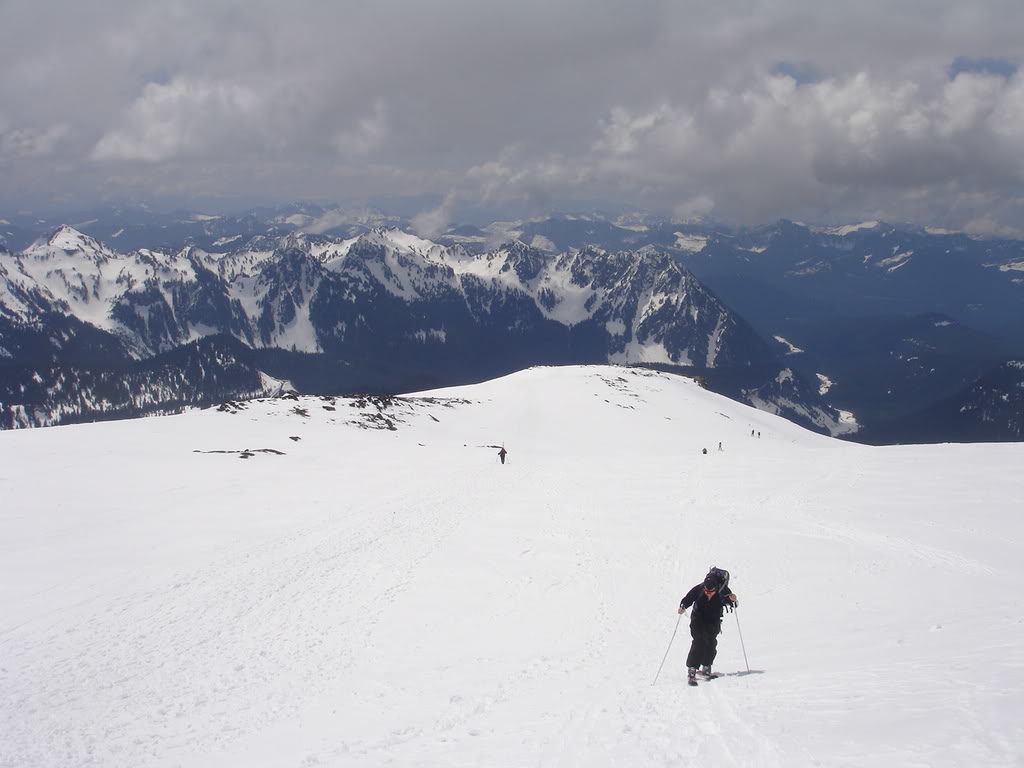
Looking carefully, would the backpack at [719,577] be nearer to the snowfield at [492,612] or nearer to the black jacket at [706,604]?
the black jacket at [706,604]

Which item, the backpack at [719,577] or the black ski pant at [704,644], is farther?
the backpack at [719,577]

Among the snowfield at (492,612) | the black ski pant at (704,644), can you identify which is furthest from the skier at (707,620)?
the snowfield at (492,612)

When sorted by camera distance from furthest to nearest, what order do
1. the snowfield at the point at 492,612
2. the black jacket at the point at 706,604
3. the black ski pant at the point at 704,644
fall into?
the black jacket at the point at 706,604
the black ski pant at the point at 704,644
the snowfield at the point at 492,612

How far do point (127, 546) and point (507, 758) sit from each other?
784 inches

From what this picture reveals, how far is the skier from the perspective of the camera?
39.8 feet

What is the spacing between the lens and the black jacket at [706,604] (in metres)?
12.2

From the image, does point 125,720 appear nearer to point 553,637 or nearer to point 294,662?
point 294,662

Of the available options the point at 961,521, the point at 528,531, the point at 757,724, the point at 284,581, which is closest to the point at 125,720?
the point at 284,581

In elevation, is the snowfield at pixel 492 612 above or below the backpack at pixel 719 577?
below

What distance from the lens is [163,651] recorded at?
49.6 feet

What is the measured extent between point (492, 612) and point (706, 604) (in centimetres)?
728

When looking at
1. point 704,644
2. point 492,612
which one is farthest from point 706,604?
point 492,612

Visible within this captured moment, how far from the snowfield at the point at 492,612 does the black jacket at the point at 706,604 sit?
4.26 ft

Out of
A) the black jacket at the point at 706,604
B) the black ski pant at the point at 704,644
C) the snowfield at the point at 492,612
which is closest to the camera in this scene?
the snowfield at the point at 492,612
